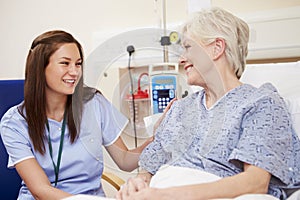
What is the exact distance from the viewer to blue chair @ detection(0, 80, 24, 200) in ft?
6.13

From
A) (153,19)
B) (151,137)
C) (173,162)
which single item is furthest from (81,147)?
(153,19)

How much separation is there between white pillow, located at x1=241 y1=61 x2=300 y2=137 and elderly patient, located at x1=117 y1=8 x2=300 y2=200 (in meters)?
0.28

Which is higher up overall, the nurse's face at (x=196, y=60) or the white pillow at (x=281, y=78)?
the nurse's face at (x=196, y=60)

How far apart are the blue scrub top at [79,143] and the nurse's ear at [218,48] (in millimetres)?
448

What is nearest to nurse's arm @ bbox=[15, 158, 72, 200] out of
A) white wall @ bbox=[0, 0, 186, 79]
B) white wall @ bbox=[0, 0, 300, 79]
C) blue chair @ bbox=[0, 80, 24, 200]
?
blue chair @ bbox=[0, 80, 24, 200]

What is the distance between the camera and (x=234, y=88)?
4.32 feet

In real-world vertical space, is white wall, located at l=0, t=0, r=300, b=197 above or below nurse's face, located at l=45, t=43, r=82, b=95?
above

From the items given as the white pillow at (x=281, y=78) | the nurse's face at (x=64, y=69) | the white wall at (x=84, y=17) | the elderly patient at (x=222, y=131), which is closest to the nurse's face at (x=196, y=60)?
the elderly patient at (x=222, y=131)

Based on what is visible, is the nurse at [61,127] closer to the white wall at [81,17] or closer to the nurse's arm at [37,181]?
the nurse's arm at [37,181]

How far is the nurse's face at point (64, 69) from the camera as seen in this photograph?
5.10ft

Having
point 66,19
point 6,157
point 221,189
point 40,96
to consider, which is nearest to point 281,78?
point 221,189

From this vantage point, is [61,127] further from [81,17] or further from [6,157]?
[81,17]

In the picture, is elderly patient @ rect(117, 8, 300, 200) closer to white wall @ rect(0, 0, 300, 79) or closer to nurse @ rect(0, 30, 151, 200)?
nurse @ rect(0, 30, 151, 200)

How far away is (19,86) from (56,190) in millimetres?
687
